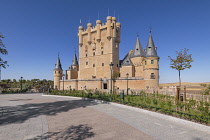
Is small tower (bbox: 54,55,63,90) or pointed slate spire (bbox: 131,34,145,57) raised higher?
pointed slate spire (bbox: 131,34,145,57)

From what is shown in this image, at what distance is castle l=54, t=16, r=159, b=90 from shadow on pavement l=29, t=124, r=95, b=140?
24.1 m

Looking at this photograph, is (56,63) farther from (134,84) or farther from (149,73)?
(149,73)

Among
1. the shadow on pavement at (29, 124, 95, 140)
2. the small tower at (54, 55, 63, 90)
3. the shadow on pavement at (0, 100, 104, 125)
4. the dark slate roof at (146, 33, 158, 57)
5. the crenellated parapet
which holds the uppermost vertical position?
the crenellated parapet

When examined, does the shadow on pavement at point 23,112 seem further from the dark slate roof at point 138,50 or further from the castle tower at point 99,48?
the dark slate roof at point 138,50

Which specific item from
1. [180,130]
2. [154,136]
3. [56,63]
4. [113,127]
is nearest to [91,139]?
[113,127]

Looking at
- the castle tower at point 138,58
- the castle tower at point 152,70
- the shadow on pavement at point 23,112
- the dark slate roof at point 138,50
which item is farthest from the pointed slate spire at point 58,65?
the shadow on pavement at point 23,112

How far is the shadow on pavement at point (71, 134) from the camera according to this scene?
4.68m

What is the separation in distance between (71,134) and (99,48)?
36059 mm

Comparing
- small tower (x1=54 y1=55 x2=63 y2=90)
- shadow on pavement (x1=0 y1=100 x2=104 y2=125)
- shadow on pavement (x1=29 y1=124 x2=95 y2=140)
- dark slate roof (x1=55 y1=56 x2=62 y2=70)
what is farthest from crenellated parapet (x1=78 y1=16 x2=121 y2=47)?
shadow on pavement (x1=29 y1=124 x2=95 y2=140)

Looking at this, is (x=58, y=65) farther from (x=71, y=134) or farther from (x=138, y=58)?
(x=71, y=134)

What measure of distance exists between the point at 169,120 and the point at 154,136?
9.09 feet

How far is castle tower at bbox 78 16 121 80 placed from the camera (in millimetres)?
37344

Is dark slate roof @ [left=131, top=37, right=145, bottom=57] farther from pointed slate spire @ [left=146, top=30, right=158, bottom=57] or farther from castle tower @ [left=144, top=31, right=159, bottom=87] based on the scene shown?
castle tower @ [left=144, top=31, right=159, bottom=87]

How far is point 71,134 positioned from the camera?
502 cm
